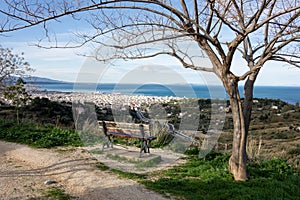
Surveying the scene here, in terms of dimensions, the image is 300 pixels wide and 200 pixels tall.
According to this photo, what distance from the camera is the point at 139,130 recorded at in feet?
23.9

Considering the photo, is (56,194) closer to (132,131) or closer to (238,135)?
(132,131)

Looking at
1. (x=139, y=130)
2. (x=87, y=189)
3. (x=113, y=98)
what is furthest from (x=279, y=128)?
(x=87, y=189)

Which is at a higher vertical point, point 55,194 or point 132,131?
point 132,131

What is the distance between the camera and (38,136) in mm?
9156

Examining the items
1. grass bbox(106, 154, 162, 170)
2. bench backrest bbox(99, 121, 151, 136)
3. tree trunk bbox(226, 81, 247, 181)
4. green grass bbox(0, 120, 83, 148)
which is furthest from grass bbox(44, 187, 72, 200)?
green grass bbox(0, 120, 83, 148)

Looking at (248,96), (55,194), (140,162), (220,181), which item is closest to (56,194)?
(55,194)

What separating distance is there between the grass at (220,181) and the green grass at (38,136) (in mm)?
2821

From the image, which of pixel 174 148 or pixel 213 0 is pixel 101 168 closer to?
pixel 174 148

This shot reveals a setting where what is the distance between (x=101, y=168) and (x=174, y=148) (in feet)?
9.37

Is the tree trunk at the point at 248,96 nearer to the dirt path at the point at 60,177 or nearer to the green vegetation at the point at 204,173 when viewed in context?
the green vegetation at the point at 204,173

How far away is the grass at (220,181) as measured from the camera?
470cm

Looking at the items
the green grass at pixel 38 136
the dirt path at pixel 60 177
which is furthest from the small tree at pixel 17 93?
the dirt path at pixel 60 177

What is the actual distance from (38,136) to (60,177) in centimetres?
392

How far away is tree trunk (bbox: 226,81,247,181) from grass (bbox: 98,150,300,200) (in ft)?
0.58
